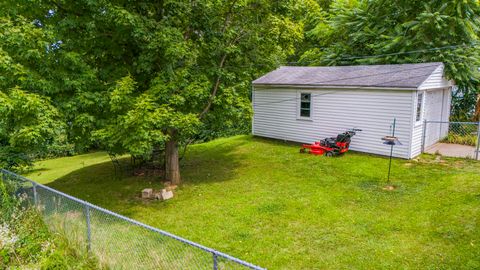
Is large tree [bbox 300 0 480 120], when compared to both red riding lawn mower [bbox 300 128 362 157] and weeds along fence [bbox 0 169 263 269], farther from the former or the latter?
weeds along fence [bbox 0 169 263 269]

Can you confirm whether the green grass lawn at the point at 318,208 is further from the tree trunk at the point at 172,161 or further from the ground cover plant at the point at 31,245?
the ground cover plant at the point at 31,245

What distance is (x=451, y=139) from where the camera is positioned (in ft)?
45.2

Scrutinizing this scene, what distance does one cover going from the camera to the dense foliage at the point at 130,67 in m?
7.17

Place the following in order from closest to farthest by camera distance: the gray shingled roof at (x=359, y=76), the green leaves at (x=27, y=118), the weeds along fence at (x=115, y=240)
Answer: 1. the weeds along fence at (x=115, y=240)
2. the green leaves at (x=27, y=118)
3. the gray shingled roof at (x=359, y=76)

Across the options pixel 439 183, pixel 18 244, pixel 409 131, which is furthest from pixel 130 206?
pixel 409 131

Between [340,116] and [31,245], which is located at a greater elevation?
[340,116]

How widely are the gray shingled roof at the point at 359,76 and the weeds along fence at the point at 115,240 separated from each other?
876 centimetres

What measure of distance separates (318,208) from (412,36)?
12.1 m

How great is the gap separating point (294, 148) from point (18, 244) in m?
10.0

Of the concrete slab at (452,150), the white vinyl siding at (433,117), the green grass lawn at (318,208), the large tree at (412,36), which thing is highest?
the large tree at (412,36)

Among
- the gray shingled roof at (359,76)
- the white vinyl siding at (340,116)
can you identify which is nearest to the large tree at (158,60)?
the gray shingled roof at (359,76)

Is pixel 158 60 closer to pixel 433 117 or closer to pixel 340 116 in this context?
pixel 340 116

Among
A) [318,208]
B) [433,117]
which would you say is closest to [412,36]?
[433,117]

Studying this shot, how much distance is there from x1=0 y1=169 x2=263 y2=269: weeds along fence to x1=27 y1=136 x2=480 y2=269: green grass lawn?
680 millimetres
